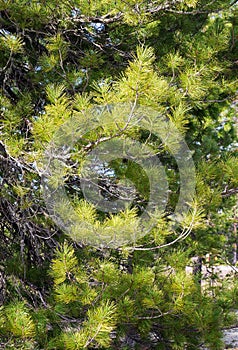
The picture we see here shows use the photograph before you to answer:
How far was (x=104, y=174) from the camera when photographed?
8.82 feet

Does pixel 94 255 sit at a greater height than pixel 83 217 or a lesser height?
lesser

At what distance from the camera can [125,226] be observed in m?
2.15

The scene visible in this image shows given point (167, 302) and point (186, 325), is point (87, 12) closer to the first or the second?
point (167, 302)

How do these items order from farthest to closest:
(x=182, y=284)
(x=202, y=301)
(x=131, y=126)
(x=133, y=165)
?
(x=202, y=301)
(x=133, y=165)
(x=182, y=284)
(x=131, y=126)

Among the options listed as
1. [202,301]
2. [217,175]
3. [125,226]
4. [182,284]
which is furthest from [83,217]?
[202,301]

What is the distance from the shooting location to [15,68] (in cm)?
290

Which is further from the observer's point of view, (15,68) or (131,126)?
(15,68)

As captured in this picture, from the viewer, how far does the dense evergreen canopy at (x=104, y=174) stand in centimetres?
216

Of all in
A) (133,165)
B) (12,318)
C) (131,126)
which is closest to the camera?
(131,126)

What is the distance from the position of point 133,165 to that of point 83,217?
558 mm

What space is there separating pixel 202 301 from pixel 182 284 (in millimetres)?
459

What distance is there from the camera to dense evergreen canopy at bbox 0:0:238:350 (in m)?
2.16

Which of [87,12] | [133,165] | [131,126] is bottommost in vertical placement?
Result: [133,165]

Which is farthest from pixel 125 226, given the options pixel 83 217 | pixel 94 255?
pixel 94 255
